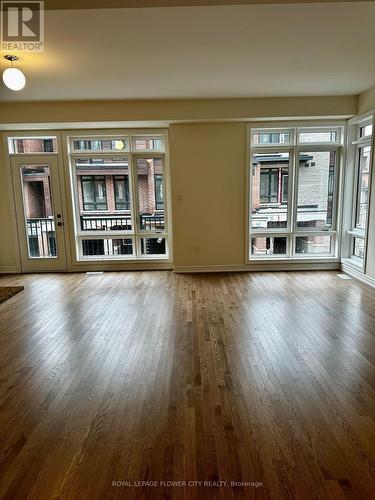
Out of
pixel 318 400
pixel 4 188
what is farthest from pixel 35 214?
A: pixel 318 400

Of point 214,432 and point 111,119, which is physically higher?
point 111,119

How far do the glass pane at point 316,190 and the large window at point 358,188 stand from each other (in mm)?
294

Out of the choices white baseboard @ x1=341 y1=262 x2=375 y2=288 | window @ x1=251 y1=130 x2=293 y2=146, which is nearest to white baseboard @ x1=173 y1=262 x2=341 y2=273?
white baseboard @ x1=341 y1=262 x2=375 y2=288

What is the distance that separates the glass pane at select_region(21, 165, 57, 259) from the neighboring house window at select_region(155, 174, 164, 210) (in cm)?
204

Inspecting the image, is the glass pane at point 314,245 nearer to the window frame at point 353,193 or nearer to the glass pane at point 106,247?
the window frame at point 353,193

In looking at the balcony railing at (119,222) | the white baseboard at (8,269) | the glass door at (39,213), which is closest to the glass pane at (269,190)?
the balcony railing at (119,222)

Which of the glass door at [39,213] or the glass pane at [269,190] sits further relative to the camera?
the glass door at [39,213]

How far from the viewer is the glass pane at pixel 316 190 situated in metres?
5.73

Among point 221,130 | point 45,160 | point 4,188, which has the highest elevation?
point 221,130

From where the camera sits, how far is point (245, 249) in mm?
5871

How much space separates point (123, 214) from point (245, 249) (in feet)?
8.20

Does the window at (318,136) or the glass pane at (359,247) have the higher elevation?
the window at (318,136)

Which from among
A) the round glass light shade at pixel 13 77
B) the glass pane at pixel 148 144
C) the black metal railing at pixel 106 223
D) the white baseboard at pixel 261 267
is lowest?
the white baseboard at pixel 261 267

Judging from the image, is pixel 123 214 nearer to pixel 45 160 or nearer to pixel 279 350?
pixel 45 160
